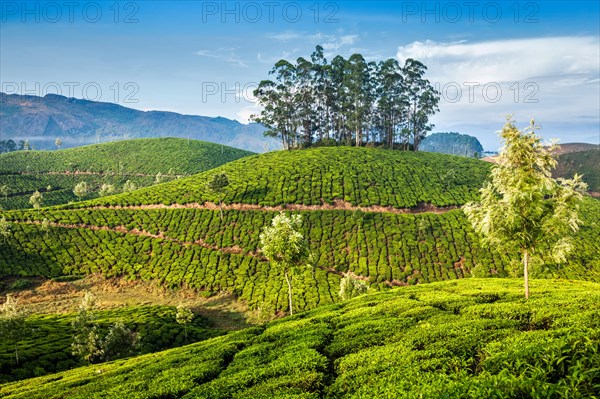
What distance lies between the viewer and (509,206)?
67.4 feet

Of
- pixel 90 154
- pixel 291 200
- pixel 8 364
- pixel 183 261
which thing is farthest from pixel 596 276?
pixel 90 154

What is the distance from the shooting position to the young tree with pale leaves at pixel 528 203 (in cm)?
2003

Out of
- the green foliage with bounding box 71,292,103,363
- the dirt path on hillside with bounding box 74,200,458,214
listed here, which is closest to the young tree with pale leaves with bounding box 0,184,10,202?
the dirt path on hillside with bounding box 74,200,458,214

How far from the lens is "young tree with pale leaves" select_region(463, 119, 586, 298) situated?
20031mm

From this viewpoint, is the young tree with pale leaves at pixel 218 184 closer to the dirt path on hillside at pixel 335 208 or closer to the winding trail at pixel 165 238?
A: the dirt path on hillside at pixel 335 208

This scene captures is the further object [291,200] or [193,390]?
[291,200]

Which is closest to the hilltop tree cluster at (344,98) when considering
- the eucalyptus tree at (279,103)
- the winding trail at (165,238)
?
the eucalyptus tree at (279,103)

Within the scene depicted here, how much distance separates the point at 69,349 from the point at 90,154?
546ft

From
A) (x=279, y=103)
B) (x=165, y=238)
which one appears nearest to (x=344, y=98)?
(x=279, y=103)

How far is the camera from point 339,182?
8681 cm

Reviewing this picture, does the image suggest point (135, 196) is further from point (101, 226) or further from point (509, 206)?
point (509, 206)

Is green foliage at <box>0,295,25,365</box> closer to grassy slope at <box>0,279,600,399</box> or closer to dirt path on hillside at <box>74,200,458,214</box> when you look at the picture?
grassy slope at <box>0,279,600,399</box>

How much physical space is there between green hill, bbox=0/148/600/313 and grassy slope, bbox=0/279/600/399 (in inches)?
1172

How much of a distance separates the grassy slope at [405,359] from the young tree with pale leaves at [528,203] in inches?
161
